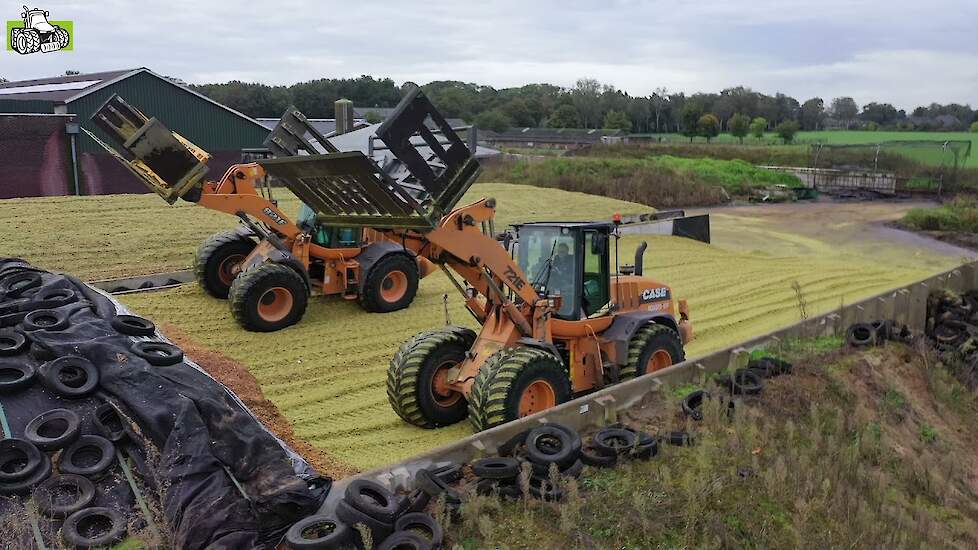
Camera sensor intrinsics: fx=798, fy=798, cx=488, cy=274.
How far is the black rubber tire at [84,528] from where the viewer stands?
430 centimetres

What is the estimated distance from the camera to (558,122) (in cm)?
7194

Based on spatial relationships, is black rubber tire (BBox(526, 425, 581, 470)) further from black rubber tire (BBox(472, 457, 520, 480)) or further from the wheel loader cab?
the wheel loader cab

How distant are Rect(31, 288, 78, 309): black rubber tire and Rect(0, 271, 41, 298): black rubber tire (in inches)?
14.2

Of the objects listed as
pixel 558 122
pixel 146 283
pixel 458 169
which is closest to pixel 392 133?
pixel 458 169

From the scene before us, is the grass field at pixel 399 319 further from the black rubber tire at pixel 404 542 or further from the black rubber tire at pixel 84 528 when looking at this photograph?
the black rubber tire at pixel 84 528

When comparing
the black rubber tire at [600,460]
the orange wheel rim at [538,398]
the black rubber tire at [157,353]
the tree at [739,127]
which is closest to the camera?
the black rubber tire at [157,353]

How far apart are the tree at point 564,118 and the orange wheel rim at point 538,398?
66184mm

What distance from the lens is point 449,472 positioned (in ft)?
18.4

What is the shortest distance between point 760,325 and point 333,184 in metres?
8.44

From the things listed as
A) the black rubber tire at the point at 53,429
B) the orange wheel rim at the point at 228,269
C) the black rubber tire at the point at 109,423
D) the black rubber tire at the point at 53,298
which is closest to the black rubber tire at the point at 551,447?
the black rubber tire at the point at 109,423

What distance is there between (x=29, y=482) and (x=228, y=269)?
25.3 feet

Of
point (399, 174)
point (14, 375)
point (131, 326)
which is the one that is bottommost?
point (14, 375)

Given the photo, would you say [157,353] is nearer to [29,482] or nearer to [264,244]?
[29,482]

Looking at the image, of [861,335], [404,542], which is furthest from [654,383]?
[861,335]
